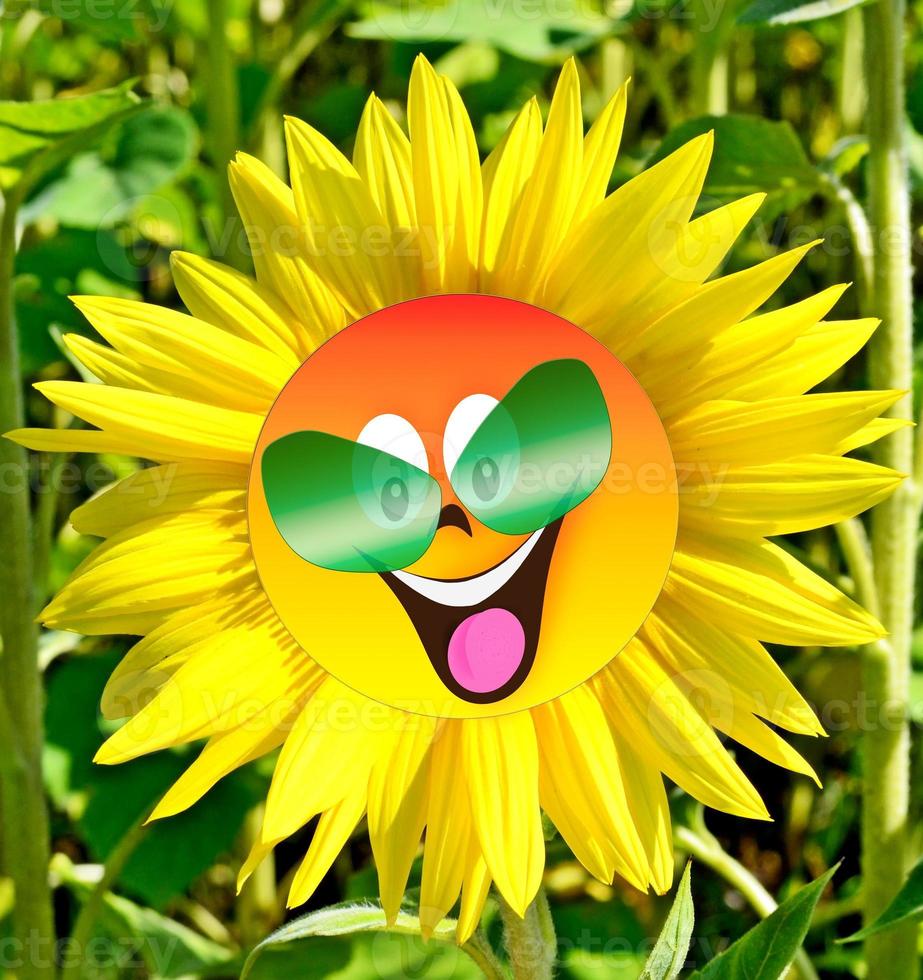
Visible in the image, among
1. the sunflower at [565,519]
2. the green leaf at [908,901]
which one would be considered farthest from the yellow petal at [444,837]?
the green leaf at [908,901]

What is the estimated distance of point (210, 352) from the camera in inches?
16.8

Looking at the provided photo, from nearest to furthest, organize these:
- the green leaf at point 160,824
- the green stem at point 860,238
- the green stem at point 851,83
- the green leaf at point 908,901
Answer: the green leaf at point 908,901 → the green stem at point 860,238 → the green leaf at point 160,824 → the green stem at point 851,83

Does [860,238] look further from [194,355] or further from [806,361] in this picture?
[194,355]

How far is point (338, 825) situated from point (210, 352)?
Answer: 0.58 ft

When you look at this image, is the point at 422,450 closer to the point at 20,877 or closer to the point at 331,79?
the point at 20,877

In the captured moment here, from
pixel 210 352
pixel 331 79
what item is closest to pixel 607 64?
pixel 331 79

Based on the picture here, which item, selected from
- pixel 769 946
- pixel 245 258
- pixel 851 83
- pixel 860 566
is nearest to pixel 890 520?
pixel 860 566

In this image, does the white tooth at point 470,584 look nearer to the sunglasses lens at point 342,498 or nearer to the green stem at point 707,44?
the sunglasses lens at point 342,498

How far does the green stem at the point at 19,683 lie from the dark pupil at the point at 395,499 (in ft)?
0.93

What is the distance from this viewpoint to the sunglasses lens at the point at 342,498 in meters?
0.42

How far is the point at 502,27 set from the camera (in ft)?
2.85

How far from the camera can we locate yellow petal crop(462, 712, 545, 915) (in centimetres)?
40

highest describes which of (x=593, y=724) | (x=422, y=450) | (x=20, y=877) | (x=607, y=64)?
(x=607, y=64)

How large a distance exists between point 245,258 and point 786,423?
50 cm
